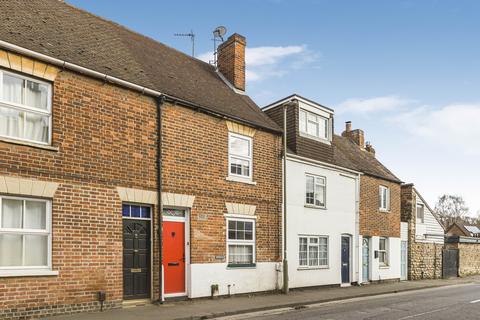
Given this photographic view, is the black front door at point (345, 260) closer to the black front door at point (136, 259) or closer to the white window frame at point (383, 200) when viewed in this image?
the white window frame at point (383, 200)

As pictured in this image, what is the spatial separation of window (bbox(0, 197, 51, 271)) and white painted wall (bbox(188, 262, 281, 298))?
15.0ft

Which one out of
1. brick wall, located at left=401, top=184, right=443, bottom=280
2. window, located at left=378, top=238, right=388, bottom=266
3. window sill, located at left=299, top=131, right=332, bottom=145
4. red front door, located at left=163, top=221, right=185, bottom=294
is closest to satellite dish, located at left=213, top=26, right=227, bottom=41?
window sill, located at left=299, top=131, right=332, bottom=145

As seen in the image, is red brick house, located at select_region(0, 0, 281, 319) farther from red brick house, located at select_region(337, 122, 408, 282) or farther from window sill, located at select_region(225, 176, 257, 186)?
red brick house, located at select_region(337, 122, 408, 282)

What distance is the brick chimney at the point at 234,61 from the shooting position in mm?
19000

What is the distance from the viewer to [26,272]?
9.76 metres

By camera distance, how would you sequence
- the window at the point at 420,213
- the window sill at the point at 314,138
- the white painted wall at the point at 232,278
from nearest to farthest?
the white painted wall at the point at 232,278 → the window sill at the point at 314,138 → the window at the point at 420,213

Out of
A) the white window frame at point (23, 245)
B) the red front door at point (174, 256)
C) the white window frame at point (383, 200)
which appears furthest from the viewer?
the white window frame at point (383, 200)

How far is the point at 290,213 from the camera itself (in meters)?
17.3

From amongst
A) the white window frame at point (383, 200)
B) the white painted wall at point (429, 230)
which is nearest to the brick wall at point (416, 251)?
the white painted wall at point (429, 230)

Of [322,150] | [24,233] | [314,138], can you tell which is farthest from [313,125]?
[24,233]

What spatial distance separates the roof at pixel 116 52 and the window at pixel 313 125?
7.41ft

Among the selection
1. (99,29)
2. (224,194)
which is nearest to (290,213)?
(224,194)

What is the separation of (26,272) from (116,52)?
23.9ft

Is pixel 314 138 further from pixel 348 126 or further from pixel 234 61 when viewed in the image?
pixel 348 126
